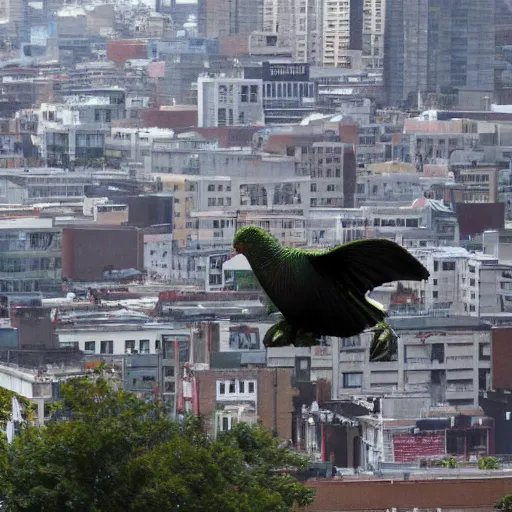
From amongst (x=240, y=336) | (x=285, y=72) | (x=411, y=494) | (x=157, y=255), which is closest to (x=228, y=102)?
(x=285, y=72)

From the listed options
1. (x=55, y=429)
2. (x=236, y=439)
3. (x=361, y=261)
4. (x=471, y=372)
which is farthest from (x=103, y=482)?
(x=471, y=372)

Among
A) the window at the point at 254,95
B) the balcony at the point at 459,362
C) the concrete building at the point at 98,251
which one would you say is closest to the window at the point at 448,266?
the balcony at the point at 459,362

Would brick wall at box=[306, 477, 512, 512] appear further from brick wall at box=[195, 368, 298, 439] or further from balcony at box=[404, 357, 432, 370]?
balcony at box=[404, 357, 432, 370]

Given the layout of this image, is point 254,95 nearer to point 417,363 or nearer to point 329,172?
point 329,172

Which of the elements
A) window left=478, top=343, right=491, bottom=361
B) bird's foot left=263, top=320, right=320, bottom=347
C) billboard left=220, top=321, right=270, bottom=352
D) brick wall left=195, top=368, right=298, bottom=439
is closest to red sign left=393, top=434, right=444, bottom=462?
brick wall left=195, top=368, right=298, bottom=439

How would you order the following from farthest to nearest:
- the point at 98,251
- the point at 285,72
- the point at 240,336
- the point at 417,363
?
the point at 285,72 < the point at 98,251 < the point at 240,336 < the point at 417,363

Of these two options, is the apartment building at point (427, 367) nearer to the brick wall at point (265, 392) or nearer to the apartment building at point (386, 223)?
the brick wall at point (265, 392)
